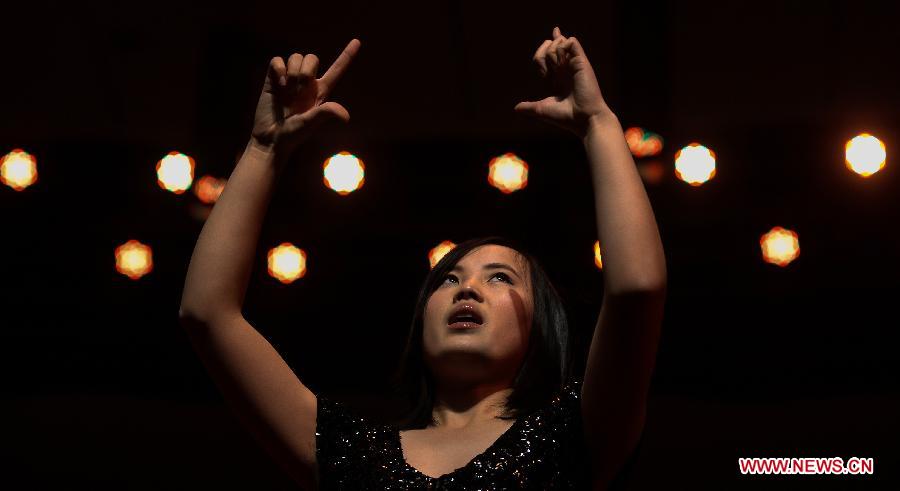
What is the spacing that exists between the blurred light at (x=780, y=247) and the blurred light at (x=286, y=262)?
1.28 meters

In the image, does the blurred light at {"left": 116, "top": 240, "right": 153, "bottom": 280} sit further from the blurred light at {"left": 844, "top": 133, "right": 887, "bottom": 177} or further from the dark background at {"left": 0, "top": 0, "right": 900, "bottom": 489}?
the blurred light at {"left": 844, "top": 133, "right": 887, "bottom": 177}

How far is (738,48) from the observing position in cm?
301

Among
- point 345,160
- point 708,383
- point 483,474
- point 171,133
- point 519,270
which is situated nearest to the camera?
point 483,474

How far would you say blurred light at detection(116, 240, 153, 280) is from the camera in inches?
121

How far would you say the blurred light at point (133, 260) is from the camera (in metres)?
3.08

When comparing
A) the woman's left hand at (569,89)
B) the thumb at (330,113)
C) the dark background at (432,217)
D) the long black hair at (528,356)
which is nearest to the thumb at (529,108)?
the woman's left hand at (569,89)

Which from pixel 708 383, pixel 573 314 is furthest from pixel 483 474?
pixel 708 383

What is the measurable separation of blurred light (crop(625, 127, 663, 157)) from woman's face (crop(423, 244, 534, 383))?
132 cm

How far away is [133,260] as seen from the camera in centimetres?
308

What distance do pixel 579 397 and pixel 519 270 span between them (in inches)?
12.9

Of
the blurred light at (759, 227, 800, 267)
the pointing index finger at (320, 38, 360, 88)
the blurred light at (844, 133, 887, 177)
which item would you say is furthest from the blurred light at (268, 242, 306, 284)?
the pointing index finger at (320, 38, 360, 88)

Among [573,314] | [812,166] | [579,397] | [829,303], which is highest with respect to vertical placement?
[812,166]

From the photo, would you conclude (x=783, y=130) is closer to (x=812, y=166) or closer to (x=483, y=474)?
(x=812, y=166)

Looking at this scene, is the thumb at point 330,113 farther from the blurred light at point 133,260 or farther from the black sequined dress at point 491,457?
the blurred light at point 133,260
